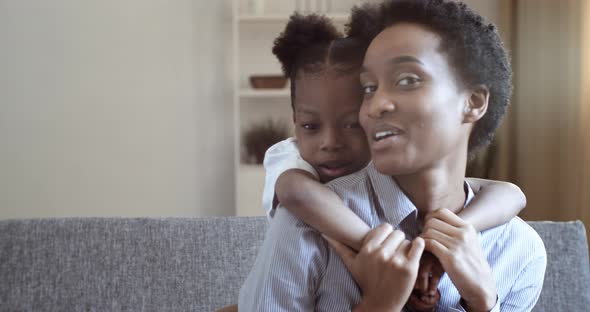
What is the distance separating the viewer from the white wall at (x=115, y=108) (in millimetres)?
2924

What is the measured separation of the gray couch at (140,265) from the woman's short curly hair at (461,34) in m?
0.75

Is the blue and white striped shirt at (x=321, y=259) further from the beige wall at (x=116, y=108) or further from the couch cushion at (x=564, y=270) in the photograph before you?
the beige wall at (x=116, y=108)

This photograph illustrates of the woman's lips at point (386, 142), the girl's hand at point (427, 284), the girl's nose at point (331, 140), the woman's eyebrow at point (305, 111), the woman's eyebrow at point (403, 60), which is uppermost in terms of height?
the woman's eyebrow at point (403, 60)

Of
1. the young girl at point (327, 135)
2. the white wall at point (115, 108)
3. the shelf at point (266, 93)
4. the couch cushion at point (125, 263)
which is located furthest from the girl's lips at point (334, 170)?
the shelf at point (266, 93)

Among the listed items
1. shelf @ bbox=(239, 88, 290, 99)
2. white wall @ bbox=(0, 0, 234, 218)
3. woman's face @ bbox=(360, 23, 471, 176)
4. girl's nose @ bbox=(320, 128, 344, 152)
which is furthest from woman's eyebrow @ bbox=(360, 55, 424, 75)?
shelf @ bbox=(239, 88, 290, 99)

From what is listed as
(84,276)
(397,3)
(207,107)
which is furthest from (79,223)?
(207,107)

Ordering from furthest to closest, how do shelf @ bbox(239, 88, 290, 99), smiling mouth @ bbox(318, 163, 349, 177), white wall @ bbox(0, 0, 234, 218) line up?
shelf @ bbox(239, 88, 290, 99) → white wall @ bbox(0, 0, 234, 218) → smiling mouth @ bbox(318, 163, 349, 177)

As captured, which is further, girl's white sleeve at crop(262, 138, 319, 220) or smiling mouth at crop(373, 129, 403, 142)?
girl's white sleeve at crop(262, 138, 319, 220)

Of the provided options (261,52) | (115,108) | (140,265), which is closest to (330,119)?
(140,265)

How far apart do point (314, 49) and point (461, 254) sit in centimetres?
27

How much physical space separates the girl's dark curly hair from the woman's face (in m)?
0.05

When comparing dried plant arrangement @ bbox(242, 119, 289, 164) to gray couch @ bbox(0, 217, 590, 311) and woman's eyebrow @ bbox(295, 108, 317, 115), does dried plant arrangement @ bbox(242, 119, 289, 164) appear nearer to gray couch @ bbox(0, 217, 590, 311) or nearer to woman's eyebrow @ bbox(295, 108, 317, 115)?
gray couch @ bbox(0, 217, 590, 311)

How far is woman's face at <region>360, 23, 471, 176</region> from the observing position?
677 millimetres

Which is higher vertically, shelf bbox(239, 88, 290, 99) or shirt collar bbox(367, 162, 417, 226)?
shirt collar bbox(367, 162, 417, 226)
